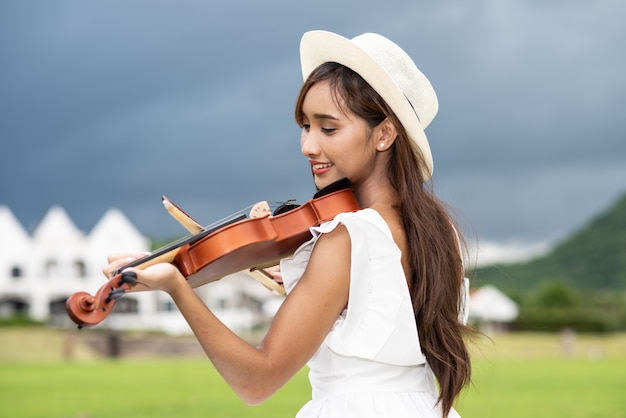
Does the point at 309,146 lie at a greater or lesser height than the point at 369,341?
greater

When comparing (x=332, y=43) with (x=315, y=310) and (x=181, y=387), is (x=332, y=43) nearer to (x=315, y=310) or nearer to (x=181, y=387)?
(x=315, y=310)

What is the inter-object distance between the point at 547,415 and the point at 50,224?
49861 millimetres

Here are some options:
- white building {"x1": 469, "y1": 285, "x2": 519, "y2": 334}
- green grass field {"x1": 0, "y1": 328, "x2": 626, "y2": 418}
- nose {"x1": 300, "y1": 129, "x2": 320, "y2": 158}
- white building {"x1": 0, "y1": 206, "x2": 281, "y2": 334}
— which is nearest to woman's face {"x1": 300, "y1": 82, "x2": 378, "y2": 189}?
nose {"x1": 300, "y1": 129, "x2": 320, "y2": 158}

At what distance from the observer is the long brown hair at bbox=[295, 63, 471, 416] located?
8.53 feet

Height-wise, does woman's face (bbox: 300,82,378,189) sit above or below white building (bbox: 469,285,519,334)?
above

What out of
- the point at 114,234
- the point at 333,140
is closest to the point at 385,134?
the point at 333,140

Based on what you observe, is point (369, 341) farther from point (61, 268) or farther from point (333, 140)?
point (61, 268)

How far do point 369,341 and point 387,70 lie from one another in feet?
2.55

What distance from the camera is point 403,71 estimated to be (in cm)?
276

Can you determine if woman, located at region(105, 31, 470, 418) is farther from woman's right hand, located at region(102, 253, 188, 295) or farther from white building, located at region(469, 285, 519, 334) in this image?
white building, located at region(469, 285, 519, 334)

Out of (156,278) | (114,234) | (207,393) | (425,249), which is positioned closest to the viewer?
(156,278)

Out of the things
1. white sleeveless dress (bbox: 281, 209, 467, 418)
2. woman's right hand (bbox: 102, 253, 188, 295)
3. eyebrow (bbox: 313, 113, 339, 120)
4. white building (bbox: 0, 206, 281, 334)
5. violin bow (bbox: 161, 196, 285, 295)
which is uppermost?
white building (bbox: 0, 206, 281, 334)

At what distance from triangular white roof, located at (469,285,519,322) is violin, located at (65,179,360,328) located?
224ft

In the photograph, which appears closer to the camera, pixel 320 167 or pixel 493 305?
pixel 320 167
